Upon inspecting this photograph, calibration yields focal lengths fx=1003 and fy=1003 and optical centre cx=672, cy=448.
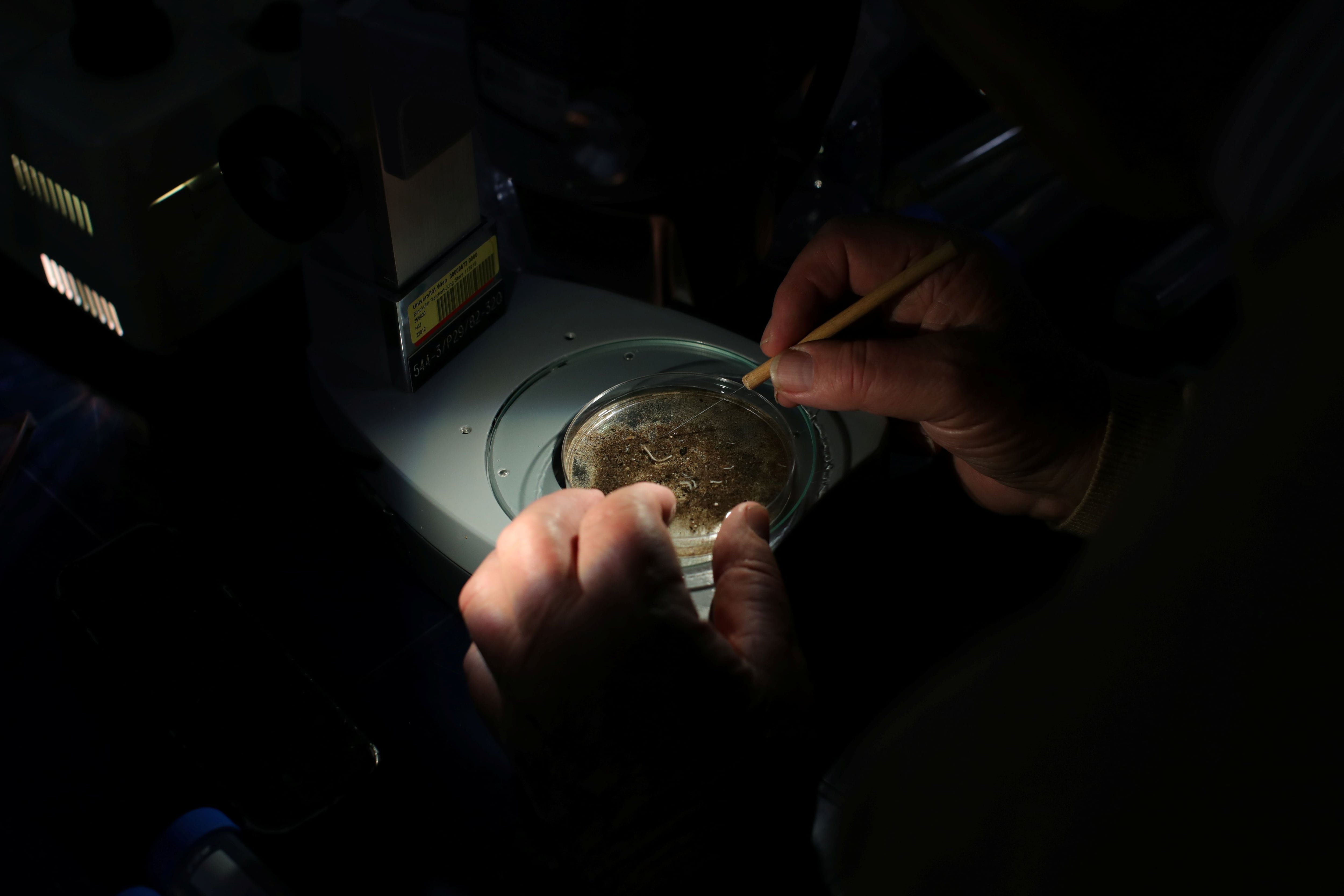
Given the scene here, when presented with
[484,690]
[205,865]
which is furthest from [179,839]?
[484,690]

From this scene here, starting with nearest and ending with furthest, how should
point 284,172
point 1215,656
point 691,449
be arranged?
point 1215,656 < point 284,172 < point 691,449

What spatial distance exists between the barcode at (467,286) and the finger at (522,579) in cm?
24

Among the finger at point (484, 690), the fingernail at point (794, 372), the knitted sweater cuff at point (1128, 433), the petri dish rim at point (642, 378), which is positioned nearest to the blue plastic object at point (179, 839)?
the finger at point (484, 690)

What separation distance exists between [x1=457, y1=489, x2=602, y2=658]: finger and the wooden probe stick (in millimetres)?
207

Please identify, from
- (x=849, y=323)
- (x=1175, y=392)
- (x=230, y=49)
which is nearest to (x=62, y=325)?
(x=230, y=49)

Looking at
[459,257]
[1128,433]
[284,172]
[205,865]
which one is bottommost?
[205,865]

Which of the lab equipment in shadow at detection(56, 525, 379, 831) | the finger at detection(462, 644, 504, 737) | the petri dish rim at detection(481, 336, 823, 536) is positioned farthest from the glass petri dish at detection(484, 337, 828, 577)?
the lab equipment in shadow at detection(56, 525, 379, 831)

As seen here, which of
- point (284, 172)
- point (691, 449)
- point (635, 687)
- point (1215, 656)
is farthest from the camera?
point (691, 449)

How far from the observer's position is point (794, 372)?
820 mm

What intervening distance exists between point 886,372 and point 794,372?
7cm

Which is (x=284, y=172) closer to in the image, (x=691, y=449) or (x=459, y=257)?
(x=459, y=257)

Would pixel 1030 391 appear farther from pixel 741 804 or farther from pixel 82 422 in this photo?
pixel 82 422

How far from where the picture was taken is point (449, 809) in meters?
0.80

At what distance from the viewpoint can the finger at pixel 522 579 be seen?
682 mm
